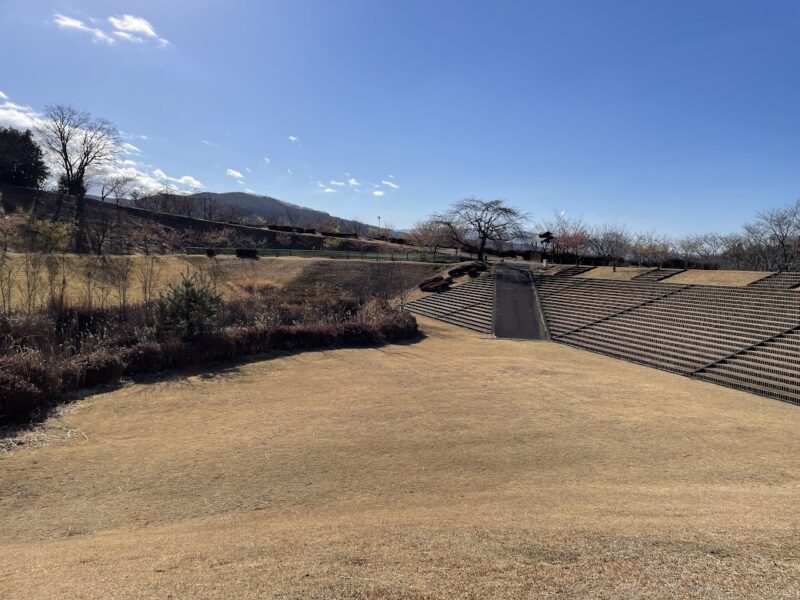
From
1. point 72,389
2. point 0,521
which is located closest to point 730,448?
point 0,521

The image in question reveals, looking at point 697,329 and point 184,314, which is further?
point 697,329

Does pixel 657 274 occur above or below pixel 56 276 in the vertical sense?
above

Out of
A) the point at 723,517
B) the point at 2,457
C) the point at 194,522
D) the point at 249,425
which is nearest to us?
the point at 723,517

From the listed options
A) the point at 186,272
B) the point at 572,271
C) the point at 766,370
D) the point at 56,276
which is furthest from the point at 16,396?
the point at 572,271

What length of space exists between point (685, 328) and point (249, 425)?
1839cm

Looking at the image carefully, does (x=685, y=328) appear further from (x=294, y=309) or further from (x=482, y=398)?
(x=294, y=309)

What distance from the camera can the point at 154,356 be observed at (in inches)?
534

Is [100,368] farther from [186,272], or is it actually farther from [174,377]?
[186,272]

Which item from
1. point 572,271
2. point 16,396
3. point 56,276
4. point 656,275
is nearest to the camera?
point 16,396

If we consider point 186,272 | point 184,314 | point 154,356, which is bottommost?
point 154,356

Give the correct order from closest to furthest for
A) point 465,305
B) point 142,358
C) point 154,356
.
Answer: point 142,358 → point 154,356 → point 465,305

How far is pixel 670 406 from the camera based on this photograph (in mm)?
10859

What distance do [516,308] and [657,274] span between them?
31.1ft

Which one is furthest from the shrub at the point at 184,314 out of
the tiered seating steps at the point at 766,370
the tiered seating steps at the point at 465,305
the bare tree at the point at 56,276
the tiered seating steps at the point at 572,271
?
the tiered seating steps at the point at 572,271
